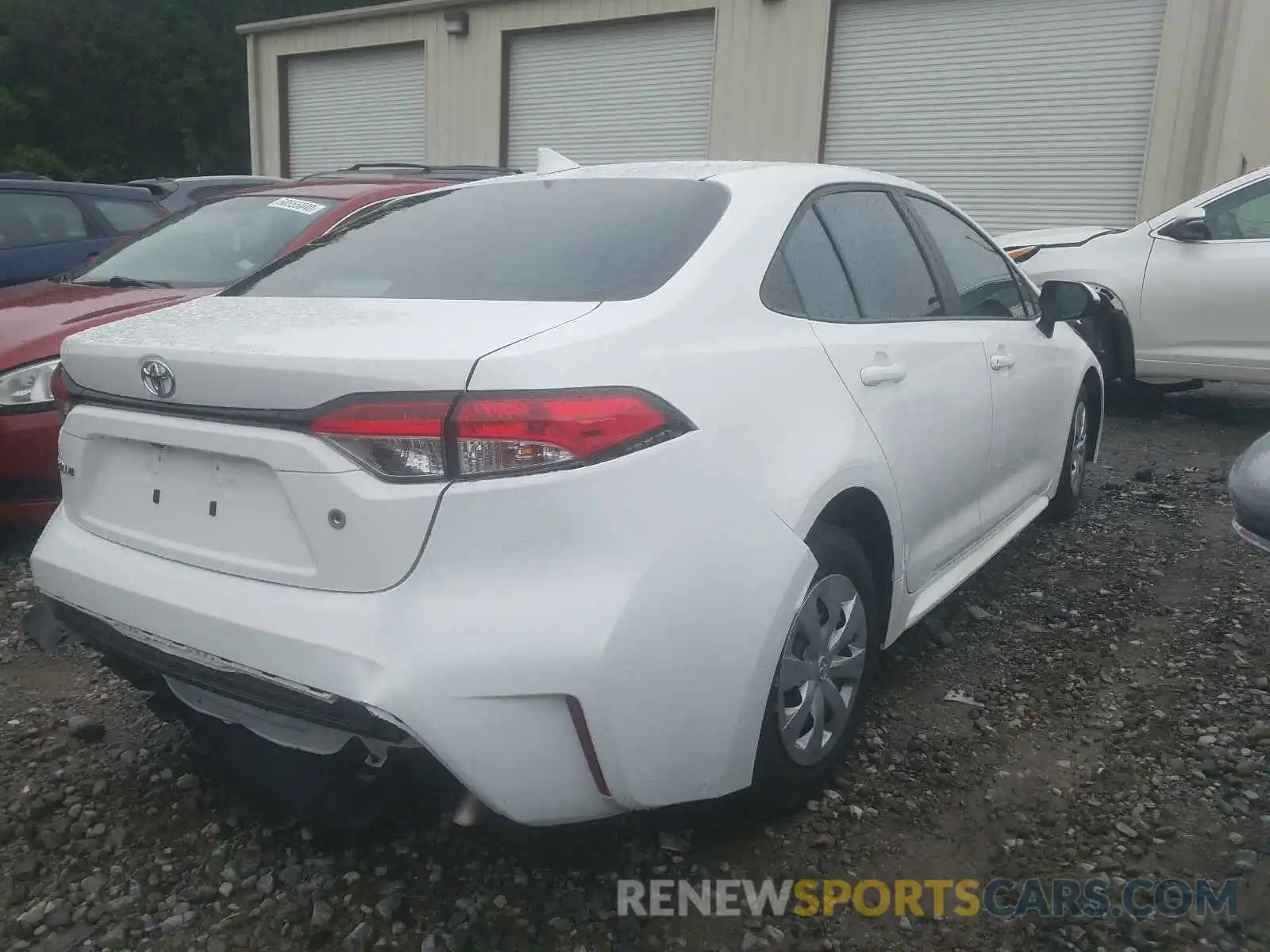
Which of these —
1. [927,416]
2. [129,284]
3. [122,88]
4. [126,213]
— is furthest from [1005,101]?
[122,88]

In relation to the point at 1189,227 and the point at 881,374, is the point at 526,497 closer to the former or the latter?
the point at 881,374

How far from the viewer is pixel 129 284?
4.89m

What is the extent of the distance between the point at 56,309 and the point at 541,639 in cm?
347

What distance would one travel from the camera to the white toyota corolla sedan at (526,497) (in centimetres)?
190

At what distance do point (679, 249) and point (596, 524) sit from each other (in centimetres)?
82

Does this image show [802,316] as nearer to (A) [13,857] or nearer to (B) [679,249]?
(B) [679,249]

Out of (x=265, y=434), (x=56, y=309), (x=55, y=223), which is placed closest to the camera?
(x=265, y=434)

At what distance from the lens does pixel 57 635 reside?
2553mm

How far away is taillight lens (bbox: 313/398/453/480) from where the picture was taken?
1.89 metres

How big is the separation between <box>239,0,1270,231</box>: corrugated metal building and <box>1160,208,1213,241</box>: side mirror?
13.3ft

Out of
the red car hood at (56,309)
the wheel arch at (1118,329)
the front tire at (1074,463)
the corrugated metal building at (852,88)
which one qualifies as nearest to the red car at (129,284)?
the red car hood at (56,309)

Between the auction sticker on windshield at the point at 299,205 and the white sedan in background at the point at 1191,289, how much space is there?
4.74 metres

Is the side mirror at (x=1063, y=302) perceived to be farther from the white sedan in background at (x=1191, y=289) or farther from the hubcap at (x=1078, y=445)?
the white sedan in background at (x=1191, y=289)

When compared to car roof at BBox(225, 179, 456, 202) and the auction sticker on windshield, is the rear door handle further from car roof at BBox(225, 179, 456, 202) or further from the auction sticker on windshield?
the auction sticker on windshield
